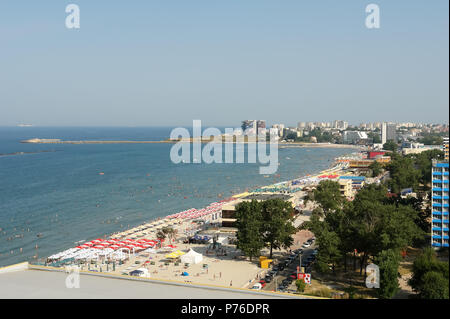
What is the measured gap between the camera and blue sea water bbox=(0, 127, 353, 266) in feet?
80.6

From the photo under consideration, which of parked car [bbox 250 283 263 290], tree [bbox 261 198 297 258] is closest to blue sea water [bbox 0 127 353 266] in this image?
tree [bbox 261 198 297 258]

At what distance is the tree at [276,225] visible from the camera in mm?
16922

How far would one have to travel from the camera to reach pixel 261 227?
17.2 metres

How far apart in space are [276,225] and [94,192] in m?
25.3

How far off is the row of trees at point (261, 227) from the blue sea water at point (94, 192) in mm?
10486

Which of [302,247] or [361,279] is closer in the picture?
[361,279]

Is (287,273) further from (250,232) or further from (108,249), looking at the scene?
(108,249)

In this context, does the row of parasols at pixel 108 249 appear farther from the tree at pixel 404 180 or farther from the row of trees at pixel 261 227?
the tree at pixel 404 180

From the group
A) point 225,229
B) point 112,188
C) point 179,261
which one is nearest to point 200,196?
point 112,188

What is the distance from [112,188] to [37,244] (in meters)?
18.0

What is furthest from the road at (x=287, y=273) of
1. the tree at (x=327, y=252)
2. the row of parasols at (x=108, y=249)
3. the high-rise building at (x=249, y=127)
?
the high-rise building at (x=249, y=127)

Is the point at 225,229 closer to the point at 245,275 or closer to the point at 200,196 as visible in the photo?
the point at 245,275

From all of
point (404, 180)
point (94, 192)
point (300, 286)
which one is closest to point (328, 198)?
point (404, 180)
